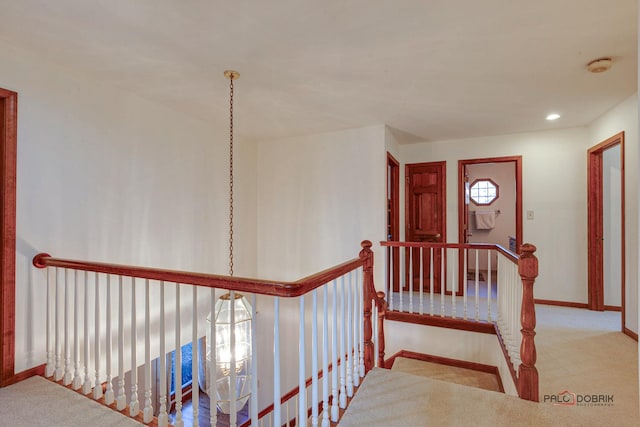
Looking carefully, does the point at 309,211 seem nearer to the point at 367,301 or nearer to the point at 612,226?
the point at 367,301

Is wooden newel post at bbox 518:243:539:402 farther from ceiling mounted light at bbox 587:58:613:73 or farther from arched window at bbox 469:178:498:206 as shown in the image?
arched window at bbox 469:178:498:206

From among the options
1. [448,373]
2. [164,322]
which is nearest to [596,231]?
[448,373]

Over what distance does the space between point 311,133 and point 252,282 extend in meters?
3.08

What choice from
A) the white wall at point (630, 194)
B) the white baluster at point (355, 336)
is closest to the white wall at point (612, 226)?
the white wall at point (630, 194)

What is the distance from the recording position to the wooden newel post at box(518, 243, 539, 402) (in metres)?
1.95

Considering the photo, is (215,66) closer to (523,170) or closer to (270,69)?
(270,69)

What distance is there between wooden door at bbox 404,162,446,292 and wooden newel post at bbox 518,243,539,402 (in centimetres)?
261

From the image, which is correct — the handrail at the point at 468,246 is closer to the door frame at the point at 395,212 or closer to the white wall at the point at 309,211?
the white wall at the point at 309,211

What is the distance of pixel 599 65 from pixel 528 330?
2010 mm

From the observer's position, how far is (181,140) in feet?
11.1

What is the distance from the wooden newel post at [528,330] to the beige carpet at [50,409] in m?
2.33

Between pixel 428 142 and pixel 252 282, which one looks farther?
pixel 428 142

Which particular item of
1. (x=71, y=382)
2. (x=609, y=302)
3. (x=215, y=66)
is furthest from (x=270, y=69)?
(x=609, y=302)

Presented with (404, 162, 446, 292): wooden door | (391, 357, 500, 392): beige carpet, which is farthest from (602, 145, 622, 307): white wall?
(391, 357, 500, 392): beige carpet
